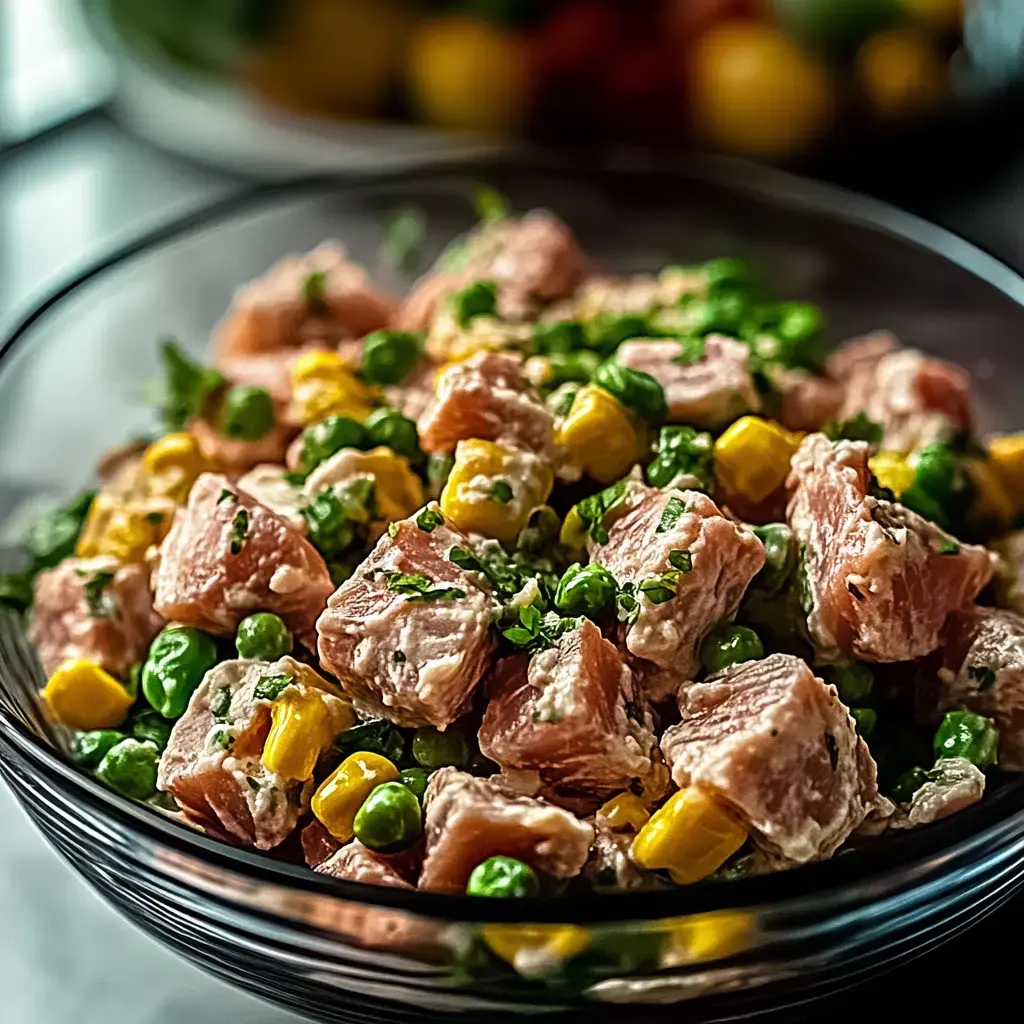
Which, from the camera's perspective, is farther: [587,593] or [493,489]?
[493,489]

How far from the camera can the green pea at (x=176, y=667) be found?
183 centimetres

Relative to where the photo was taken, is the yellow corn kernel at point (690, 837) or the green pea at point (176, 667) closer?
the yellow corn kernel at point (690, 837)

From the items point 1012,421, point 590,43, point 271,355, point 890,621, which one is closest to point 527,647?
point 890,621

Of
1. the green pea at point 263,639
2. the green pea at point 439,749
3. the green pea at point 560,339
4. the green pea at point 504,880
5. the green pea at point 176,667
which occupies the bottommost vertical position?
the green pea at point 504,880

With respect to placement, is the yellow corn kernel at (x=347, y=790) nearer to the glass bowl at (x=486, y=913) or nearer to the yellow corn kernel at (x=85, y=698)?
the glass bowl at (x=486, y=913)

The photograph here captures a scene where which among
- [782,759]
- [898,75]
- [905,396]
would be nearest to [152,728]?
[782,759]

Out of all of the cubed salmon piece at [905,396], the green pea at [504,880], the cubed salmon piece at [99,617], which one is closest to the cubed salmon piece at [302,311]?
the cubed salmon piece at [99,617]

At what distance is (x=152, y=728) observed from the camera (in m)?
1.91

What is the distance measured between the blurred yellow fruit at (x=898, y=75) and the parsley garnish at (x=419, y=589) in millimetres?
2589

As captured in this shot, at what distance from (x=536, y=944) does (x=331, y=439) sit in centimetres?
91

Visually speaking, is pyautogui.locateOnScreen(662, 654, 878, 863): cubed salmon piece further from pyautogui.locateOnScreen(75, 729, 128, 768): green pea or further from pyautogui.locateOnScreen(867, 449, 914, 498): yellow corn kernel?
pyautogui.locateOnScreen(75, 729, 128, 768): green pea

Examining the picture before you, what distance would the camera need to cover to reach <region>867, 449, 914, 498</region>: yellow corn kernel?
200 cm

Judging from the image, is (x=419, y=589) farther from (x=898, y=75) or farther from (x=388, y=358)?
(x=898, y=75)

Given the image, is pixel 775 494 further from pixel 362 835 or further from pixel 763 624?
pixel 362 835
